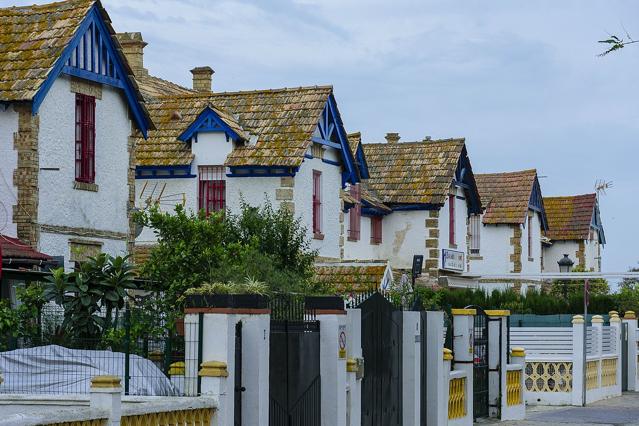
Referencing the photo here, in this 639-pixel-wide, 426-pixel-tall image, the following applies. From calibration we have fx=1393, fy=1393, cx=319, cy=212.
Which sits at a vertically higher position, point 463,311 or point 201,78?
point 201,78

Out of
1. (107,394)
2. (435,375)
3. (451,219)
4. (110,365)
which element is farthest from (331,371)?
(451,219)

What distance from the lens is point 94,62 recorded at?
27.8 metres

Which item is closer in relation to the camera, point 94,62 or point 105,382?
point 105,382

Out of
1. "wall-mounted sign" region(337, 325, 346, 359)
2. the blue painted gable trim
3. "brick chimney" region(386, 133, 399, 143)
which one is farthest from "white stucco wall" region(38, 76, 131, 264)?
"brick chimney" region(386, 133, 399, 143)

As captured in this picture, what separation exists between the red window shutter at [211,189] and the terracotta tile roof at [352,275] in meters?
3.09

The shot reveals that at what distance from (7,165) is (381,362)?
9.15 meters

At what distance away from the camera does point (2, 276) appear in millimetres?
22578

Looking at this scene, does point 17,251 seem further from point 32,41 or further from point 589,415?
point 589,415

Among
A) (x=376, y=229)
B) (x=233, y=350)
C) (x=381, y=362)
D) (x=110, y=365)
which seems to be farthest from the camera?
(x=376, y=229)

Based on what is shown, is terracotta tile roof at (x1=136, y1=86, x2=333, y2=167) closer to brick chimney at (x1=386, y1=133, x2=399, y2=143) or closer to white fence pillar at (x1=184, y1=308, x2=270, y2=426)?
brick chimney at (x1=386, y1=133, x2=399, y2=143)

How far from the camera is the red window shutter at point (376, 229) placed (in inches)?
1832

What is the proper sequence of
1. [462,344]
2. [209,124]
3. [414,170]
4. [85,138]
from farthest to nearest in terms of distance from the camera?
[414,170] → [209,124] → [85,138] → [462,344]

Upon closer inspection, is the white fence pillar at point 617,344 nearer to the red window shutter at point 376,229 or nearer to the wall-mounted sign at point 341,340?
the red window shutter at point 376,229

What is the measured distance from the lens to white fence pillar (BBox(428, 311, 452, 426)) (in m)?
22.1
